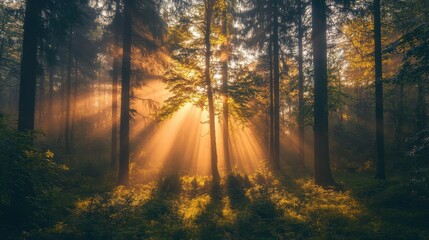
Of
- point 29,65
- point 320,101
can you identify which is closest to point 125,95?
point 29,65

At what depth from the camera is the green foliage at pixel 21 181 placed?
774 cm

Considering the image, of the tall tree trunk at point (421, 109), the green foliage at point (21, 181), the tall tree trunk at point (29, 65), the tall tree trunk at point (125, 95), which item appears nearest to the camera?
the green foliage at point (21, 181)

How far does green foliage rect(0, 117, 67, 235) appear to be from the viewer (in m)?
7.74

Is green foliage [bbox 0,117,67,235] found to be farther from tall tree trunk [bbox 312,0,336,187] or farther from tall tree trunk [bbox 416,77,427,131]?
tall tree trunk [bbox 416,77,427,131]

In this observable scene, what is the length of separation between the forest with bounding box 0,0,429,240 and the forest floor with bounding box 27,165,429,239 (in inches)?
2.1

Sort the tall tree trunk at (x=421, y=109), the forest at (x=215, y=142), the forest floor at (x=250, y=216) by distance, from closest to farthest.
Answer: the forest floor at (x=250, y=216), the forest at (x=215, y=142), the tall tree trunk at (x=421, y=109)

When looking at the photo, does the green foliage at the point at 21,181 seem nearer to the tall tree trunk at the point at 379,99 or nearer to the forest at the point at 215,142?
the forest at the point at 215,142

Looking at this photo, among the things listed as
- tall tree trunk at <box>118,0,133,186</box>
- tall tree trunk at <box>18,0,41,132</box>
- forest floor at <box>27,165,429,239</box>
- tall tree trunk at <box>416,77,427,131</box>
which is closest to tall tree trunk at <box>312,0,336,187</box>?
forest floor at <box>27,165,429,239</box>

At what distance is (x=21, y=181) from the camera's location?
784cm

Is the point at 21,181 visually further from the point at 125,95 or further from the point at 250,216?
the point at 125,95

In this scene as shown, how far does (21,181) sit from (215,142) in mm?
9623

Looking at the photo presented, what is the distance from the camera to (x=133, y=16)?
1550cm

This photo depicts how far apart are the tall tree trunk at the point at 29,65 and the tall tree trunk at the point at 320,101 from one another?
38.6ft

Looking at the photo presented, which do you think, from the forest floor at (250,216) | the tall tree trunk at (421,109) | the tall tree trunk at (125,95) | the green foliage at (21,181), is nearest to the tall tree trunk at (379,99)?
the forest floor at (250,216)
